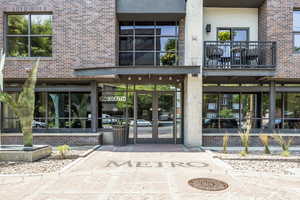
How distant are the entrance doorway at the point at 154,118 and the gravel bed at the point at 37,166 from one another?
159 inches

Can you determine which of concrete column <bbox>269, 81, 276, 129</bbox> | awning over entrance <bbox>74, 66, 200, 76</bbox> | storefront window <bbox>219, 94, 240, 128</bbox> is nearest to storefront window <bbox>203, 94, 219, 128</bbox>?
storefront window <bbox>219, 94, 240, 128</bbox>

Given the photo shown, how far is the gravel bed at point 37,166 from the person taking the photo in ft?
20.6

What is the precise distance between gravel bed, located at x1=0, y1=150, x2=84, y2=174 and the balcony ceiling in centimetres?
958

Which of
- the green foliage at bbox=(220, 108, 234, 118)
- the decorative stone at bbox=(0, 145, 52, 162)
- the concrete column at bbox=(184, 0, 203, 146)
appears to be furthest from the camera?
the green foliage at bbox=(220, 108, 234, 118)

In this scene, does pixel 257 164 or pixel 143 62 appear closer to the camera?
pixel 257 164

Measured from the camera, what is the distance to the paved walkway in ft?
15.4

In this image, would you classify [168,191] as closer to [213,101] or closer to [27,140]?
[27,140]

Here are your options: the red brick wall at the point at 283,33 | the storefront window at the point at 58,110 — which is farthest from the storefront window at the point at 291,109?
the storefront window at the point at 58,110

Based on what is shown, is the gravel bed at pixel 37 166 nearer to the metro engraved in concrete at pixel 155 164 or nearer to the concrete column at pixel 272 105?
the metro engraved in concrete at pixel 155 164

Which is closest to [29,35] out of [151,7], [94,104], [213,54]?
[94,104]

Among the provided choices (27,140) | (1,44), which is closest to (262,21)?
(27,140)

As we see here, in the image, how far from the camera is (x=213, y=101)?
11398 millimetres

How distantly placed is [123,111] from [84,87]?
7.62 ft

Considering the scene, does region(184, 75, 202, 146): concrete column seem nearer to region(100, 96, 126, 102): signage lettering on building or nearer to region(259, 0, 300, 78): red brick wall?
region(100, 96, 126, 102): signage lettering on building
